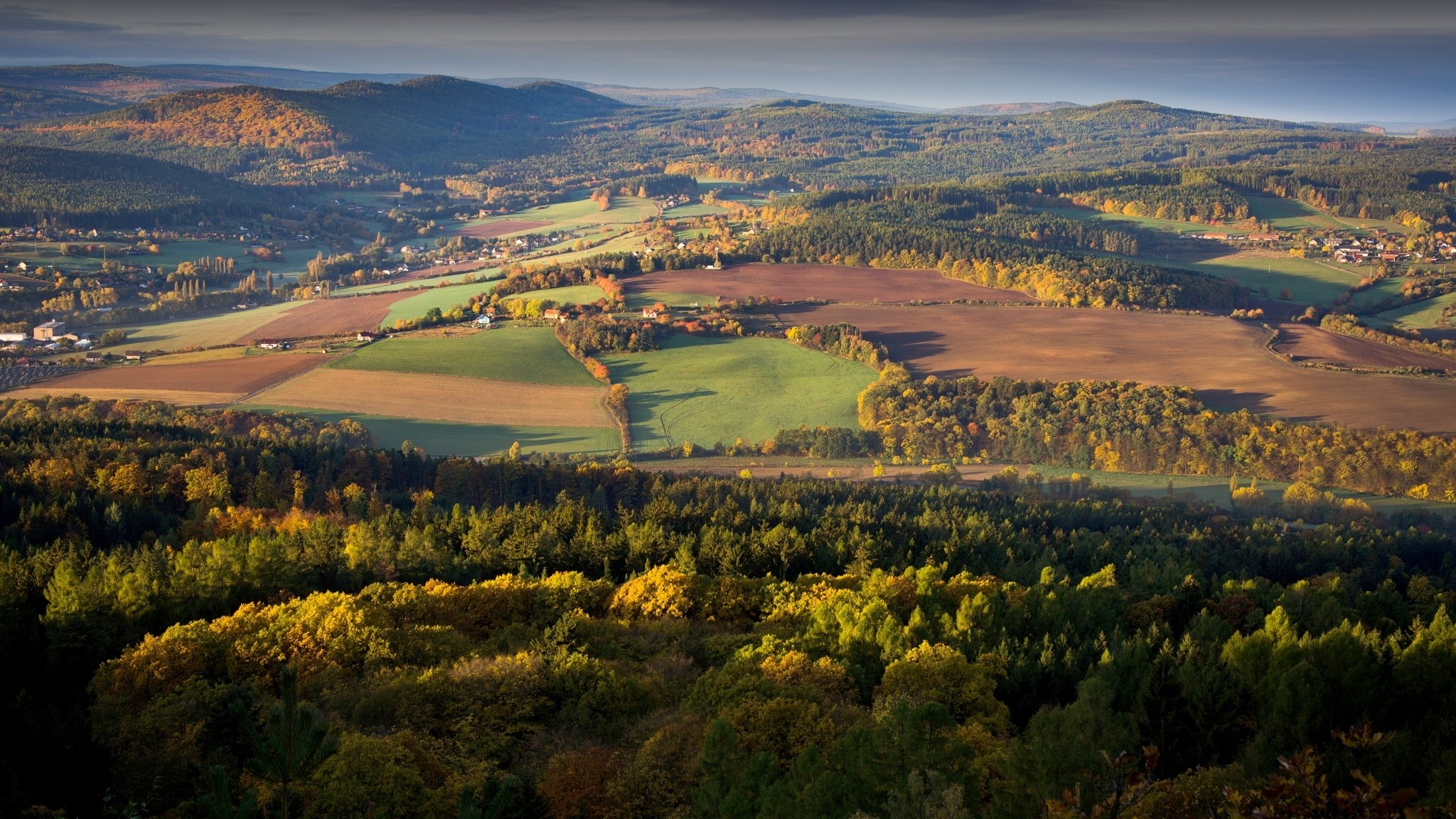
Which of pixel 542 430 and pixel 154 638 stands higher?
pixel 154 638

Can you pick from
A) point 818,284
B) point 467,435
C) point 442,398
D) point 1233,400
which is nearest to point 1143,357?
point 1233,400

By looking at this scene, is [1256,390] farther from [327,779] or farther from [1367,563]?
[327,779]

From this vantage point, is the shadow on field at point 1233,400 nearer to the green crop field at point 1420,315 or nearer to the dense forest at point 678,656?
the dense forest at point 678,656

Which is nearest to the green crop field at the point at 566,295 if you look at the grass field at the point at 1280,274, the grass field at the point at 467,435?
the grass field at the point at 467,435

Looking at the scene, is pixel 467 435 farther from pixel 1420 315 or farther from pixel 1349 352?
pixel 1420 315

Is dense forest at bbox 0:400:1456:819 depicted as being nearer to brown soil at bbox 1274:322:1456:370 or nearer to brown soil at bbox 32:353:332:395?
brown soil at bbox 32:353:332:395

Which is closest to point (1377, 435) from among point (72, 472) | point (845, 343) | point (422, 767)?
point (845, 343)
